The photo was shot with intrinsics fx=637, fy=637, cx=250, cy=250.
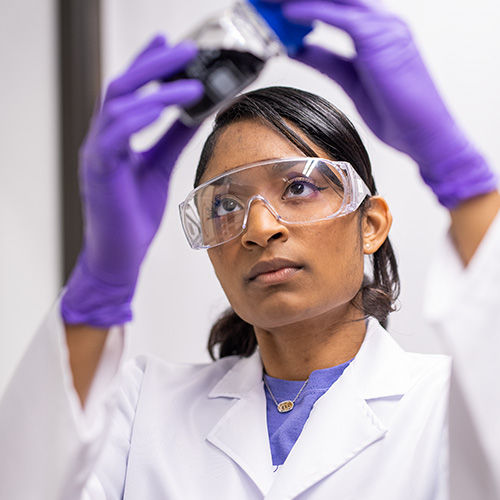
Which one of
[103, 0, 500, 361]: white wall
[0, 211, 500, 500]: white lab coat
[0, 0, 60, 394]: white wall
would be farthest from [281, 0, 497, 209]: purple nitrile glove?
[0, 0, 60, 394]: white wall

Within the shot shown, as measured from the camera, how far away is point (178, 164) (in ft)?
6.28

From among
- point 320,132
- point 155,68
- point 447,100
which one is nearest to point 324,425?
point 320,132

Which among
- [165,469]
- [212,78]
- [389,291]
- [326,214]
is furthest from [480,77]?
[165,469]

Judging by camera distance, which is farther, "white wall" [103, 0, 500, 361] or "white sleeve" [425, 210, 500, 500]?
"white wall" [103, 0, 500, 361]

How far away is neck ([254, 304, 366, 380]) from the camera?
4.18 ft

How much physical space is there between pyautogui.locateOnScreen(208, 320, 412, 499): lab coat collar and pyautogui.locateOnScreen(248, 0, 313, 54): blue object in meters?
0.61

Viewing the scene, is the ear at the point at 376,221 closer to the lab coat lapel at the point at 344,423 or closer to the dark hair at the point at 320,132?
the dark hair at the point at 320,132

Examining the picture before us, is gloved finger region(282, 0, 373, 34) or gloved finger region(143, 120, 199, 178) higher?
gloved finger region(282, 0, 373, 34)

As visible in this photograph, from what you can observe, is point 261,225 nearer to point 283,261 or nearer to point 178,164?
point 283,261

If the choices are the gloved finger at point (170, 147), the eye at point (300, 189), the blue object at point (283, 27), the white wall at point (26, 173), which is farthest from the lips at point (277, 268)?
the white wall at point (26, 173)

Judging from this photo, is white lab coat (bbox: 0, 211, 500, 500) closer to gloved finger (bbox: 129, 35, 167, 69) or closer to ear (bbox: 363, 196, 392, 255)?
ear (bbox: 363, 196, 392, 255)

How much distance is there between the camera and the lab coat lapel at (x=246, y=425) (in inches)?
46.4

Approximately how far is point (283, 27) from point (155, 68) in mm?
194

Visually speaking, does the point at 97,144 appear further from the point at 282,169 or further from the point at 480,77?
the point at 480,77
